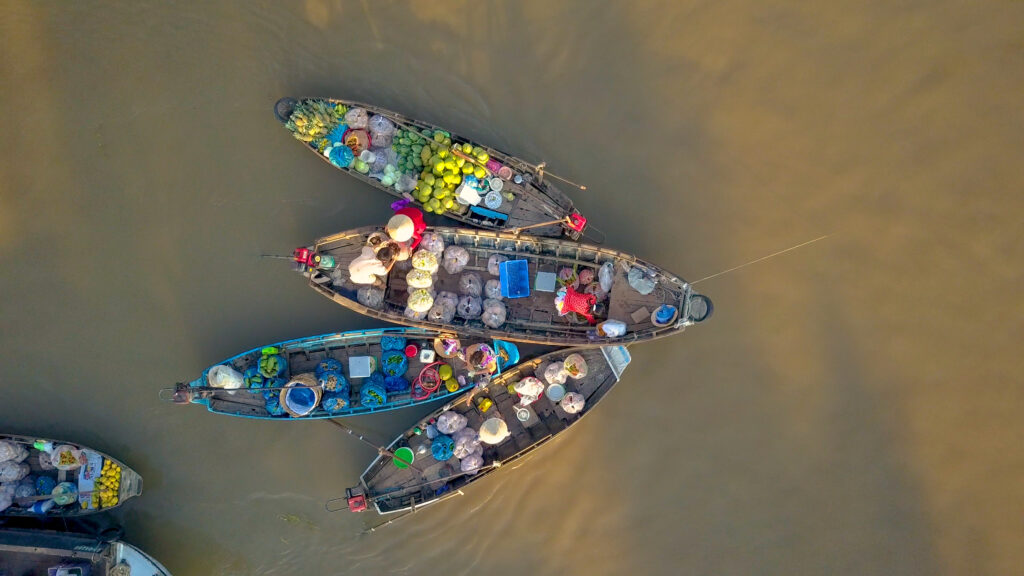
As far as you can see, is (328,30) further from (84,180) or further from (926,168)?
(926,168)

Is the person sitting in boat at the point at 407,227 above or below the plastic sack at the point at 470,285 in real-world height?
above

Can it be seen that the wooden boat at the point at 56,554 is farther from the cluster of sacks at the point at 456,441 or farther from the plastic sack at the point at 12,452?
the cluster of sacks at the point at 456,441

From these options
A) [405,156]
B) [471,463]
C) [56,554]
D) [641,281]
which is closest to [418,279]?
[405,156]

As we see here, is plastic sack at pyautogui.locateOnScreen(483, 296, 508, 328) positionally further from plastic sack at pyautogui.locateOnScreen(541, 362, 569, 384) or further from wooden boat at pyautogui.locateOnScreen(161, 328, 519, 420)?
plastic sack at pyautogui.locateOnScreen(541, 362, 569, 384)

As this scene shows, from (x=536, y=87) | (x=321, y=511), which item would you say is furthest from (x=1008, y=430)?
(x=321, y=511)

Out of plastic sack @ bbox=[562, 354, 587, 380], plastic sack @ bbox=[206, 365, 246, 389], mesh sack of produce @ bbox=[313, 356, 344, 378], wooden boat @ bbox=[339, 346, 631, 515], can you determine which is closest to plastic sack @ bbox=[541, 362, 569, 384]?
plastic sack @ bbox=[562, 354, 587, 380]

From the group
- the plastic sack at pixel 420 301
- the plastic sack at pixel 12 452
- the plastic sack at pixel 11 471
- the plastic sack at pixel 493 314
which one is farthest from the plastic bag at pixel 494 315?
the plastic sack at pixel 11 471

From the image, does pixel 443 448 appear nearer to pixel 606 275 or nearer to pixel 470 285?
pixel 470 285
